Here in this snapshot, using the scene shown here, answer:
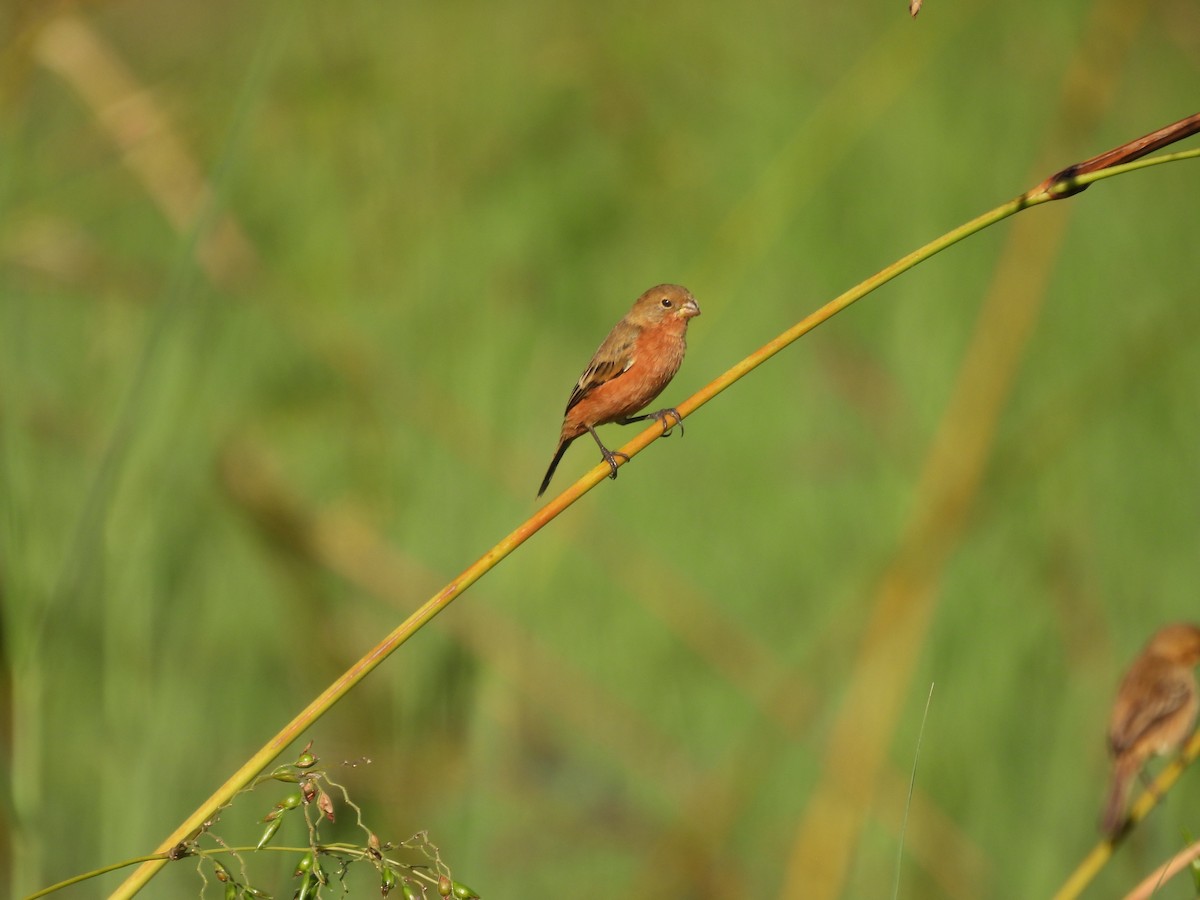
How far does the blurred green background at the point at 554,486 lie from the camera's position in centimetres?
292

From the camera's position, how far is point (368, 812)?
2877 mm

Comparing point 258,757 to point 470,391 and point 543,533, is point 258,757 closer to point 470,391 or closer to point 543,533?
point 543,533

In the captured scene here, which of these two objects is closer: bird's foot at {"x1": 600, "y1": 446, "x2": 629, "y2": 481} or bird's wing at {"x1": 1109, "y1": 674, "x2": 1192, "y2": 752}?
bird's foot at {"x1": 600, "y1": 446, "x2": 629, "y2": 481}

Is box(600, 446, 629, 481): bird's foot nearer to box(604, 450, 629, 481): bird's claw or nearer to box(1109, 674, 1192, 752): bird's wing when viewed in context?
box(604, 450, 629, 481): bird's claw

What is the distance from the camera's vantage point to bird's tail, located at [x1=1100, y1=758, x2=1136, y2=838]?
2.50 meters

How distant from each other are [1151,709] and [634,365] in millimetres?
1396

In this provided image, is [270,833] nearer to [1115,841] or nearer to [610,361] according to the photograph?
[1115,841]

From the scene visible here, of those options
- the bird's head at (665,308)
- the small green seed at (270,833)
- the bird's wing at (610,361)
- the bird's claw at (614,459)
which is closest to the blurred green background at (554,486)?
the bird's head at (665,308)

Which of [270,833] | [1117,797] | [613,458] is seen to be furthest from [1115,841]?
[270,833]

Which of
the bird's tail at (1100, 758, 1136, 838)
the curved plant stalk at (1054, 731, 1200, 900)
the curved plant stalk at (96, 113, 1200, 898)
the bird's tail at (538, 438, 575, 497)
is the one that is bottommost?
the curved plant stalk at (1054, 731, 1200, 900)

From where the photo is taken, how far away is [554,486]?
3.32 metres

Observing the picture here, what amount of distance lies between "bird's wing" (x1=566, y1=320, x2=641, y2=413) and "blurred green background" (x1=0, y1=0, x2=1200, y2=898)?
207 millimetres

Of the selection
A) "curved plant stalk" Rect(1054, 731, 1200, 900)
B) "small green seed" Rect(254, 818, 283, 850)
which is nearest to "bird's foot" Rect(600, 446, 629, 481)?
"small green seed" Rect(254, 818, 283, 850)

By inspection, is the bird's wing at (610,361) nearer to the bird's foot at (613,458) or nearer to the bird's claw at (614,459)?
the bird's foot at (613,458)
